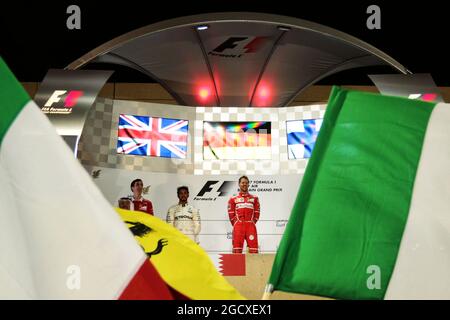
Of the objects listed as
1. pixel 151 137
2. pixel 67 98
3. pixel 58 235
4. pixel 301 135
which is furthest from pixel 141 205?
pixel 58 235

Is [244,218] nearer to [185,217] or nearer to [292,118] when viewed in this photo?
[185,217]

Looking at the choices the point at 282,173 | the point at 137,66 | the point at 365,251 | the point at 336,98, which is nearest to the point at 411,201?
the point at 365,251

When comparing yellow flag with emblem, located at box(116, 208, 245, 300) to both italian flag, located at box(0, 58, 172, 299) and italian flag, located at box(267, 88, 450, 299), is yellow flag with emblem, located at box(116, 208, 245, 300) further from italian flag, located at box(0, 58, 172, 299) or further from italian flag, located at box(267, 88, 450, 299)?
italian flag, located at box(0, 58, 172, 299)

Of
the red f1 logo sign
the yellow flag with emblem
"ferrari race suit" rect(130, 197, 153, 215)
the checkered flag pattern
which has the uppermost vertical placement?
the red f1 logo sign

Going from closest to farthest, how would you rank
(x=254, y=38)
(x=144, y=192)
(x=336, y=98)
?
(x=336, y=98), (x=144, y=192), (x=254, y=38)

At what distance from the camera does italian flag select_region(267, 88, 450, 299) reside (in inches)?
97.1

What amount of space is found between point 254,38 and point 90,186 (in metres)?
6.35

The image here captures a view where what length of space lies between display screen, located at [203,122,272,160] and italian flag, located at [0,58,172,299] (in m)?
5.06

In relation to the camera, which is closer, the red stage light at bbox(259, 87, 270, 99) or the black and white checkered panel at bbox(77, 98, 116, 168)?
the black and white checkered panel at bbox(77, 98, 116, 168)

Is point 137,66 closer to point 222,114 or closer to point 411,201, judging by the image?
point 222,114

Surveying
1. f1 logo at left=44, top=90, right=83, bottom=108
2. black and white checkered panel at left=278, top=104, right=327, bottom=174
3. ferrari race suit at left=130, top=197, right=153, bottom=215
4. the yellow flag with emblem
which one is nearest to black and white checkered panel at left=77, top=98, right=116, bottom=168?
f1 logo at left=44, top=90, right=83, bottom=108

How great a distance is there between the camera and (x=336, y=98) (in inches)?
110

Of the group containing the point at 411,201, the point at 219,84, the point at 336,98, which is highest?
the point at 219,84

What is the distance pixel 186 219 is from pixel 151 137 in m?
0.97
